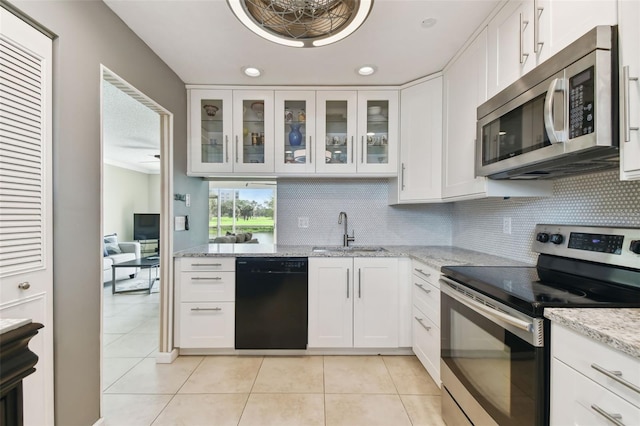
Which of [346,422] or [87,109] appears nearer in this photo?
[87,109]

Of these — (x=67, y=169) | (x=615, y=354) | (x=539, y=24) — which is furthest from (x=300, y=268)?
(x=539, y=24)

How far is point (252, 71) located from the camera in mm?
2264

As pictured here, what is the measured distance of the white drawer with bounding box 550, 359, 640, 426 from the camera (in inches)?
26.9

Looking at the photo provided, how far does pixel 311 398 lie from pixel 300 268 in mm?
907

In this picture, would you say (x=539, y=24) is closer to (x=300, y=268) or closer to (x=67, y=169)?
(x=300, y=268)

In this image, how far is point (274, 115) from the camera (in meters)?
2.53

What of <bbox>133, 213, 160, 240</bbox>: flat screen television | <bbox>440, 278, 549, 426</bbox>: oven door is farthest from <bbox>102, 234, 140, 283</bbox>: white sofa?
<bbox>440, 278, 549, 426</bbox>: oven door

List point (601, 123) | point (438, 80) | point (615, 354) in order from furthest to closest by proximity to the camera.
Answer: point (438, 80), point (601, 123), point (615, 354)

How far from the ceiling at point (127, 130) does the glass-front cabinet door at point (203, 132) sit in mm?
370

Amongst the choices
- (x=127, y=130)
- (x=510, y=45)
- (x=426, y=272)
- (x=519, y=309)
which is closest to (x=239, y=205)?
(x=127, y=130)

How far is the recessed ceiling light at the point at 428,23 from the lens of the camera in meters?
1.66

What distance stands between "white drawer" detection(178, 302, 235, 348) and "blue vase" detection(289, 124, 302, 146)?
1532 millimetres

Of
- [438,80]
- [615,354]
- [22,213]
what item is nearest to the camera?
[615,354]

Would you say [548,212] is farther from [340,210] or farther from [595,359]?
[340,210]
